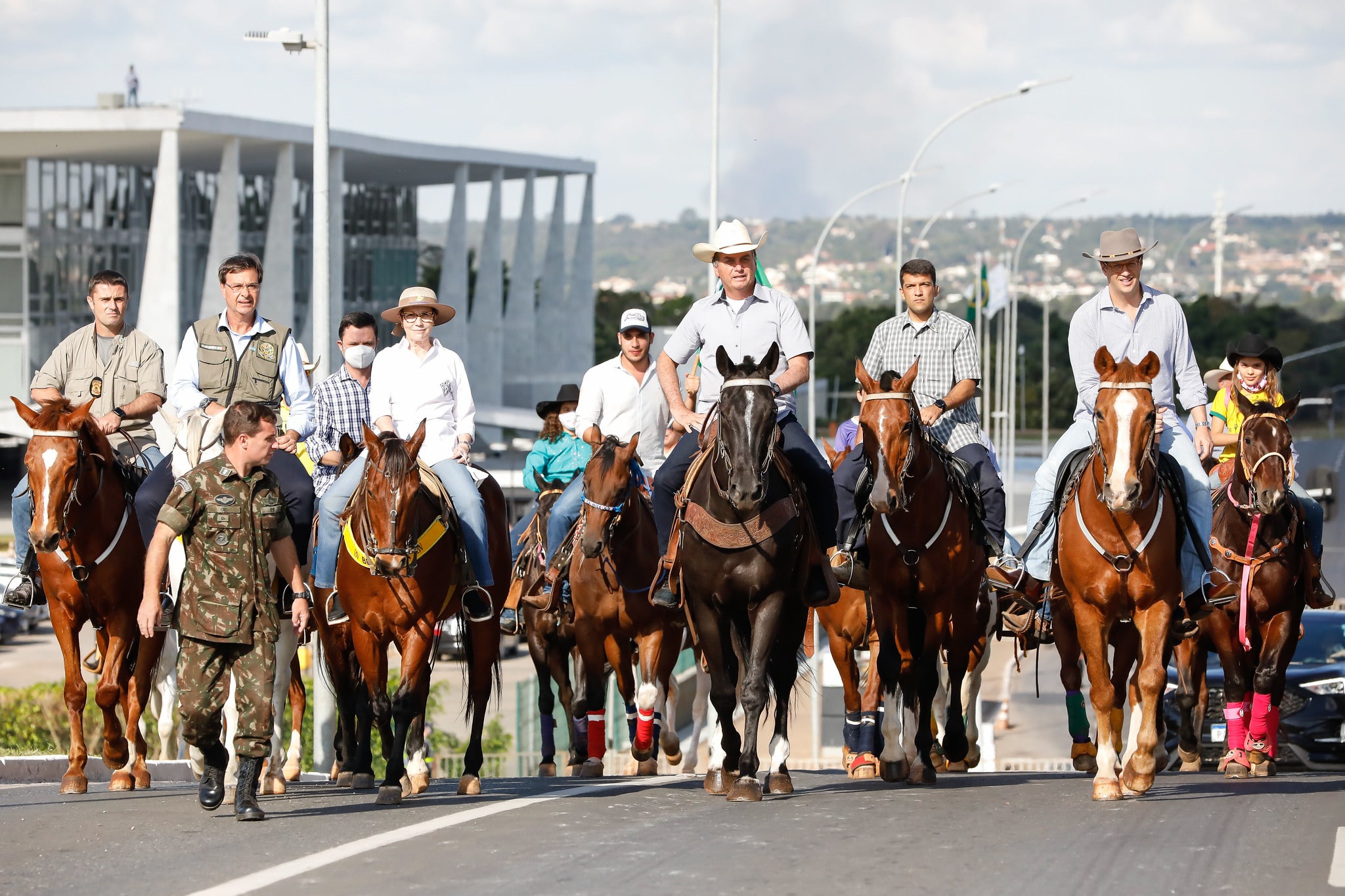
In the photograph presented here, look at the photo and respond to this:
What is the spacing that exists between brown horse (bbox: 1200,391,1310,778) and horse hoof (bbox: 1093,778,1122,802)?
2891mm

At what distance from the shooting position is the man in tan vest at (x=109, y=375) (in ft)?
43.3

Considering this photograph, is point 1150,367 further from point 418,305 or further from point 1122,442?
point 418,305

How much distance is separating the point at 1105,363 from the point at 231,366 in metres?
6.00

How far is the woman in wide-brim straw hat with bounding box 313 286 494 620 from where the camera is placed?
1234 cm

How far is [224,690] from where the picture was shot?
10.4 meters

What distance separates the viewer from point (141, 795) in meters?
12.0

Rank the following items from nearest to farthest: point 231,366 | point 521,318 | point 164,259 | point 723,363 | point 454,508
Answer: point 723,363
point 454,508
point 231,366
point 164,259
point 521,318

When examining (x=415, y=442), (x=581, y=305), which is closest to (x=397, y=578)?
(x=415, y=442)

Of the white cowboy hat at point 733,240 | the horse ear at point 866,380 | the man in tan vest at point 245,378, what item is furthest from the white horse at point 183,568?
the horse ear at point 866,380

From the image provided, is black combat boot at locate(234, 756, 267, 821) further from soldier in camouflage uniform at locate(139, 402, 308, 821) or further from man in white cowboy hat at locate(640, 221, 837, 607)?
man in white cowboy hat at locate(640, 221, 837, 607)

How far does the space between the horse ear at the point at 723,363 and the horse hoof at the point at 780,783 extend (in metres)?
2.48

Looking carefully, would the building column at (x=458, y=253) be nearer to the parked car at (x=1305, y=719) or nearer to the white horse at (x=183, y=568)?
the parked car at (x=1305, y=719)

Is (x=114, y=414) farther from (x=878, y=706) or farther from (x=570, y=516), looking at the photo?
(x=878, y=706)

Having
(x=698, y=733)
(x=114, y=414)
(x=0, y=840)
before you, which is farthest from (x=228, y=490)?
(x=698, y=733)
